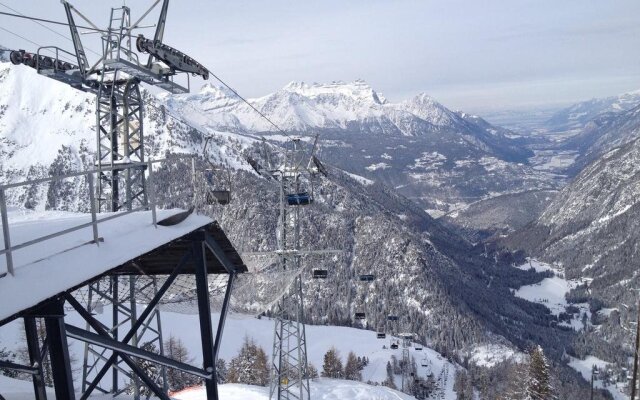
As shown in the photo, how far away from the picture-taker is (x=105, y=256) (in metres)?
5.13

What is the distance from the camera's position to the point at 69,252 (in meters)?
4.98

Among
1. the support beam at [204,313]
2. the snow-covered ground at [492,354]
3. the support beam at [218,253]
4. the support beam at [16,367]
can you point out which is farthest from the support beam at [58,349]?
the snow-covered ground at [492,354]

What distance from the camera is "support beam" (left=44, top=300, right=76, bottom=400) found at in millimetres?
4363

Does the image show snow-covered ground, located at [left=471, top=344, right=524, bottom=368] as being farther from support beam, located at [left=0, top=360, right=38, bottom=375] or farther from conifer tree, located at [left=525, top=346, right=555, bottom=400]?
support beam, located at [left=0, top=360, right=38, bottom=375]

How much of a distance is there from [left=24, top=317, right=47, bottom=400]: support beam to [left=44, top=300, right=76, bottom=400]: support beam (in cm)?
43

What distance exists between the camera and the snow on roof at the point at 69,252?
163 inches

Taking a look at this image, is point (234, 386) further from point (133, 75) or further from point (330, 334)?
point (330, 334)

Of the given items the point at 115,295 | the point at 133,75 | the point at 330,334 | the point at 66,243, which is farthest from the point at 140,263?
the point at 330,334

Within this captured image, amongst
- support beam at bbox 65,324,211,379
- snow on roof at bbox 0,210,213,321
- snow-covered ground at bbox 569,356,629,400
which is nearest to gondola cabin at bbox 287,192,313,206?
snow on roof at bbox 0,210,213,321

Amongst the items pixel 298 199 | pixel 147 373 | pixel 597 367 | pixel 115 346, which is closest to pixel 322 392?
pixel 298 199

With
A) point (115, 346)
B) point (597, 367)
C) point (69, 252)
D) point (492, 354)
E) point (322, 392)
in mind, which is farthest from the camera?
point (492, 354)

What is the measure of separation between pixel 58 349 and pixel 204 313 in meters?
2.39

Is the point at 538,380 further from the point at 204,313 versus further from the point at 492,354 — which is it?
the point at 492,354

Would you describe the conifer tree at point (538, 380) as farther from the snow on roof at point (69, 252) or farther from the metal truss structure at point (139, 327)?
the snow on roof at point (69, 252)
